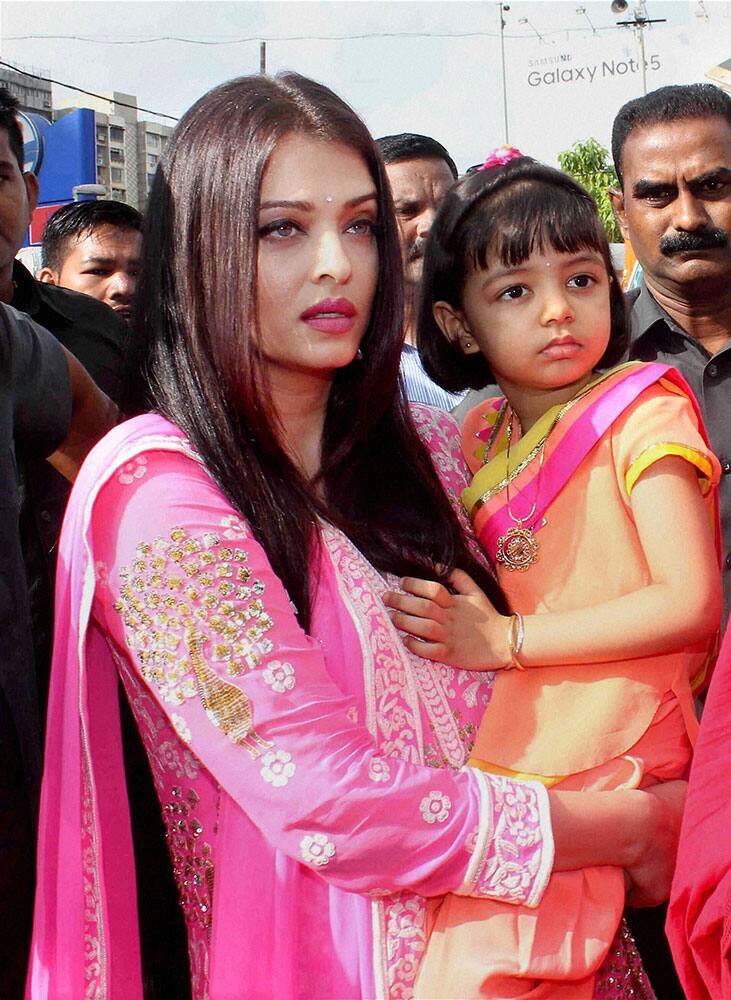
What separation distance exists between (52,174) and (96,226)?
28.5 feet

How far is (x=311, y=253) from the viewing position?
1646 mm

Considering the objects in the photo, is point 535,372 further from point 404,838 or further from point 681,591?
point 404,838

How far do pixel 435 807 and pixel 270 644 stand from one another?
0.93ft

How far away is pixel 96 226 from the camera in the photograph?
15.5ft

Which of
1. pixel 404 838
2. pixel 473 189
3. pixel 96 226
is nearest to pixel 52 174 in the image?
pixel 96 226

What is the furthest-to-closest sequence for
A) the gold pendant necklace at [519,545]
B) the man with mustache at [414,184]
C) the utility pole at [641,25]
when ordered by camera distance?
the utility pole at [641,25]
the man with mustache at [414,184]
the gold pendant necklace at [519,545]

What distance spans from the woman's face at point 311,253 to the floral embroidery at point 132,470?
0.28 meters

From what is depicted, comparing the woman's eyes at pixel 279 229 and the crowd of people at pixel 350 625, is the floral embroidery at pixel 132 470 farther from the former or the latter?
the woman's eyes at pixel 279 229

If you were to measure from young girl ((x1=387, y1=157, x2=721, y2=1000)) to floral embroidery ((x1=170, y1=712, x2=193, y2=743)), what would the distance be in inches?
14.0

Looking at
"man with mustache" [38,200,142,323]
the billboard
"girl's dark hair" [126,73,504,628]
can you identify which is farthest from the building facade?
"girl's dark hair" [126,73,504,628]

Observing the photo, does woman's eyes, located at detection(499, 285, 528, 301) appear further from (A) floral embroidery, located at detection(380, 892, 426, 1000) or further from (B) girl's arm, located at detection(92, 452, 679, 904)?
(A) floral embroidery, located at detection(380, 892, 426, 1000)

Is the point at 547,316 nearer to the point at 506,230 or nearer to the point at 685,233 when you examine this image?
the point at 506,230

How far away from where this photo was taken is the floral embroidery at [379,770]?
141cm

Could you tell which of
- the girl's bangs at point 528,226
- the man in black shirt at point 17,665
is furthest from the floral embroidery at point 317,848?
the girl's bangs at point 528,226
